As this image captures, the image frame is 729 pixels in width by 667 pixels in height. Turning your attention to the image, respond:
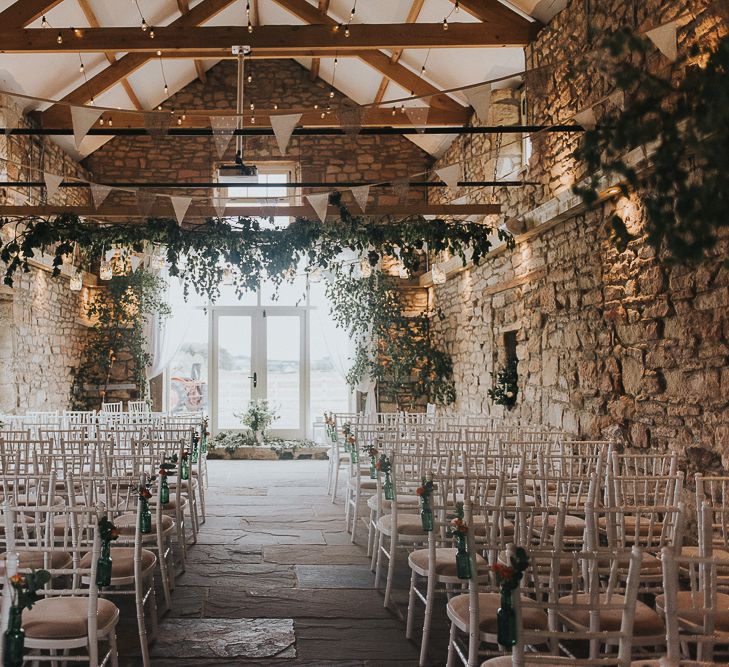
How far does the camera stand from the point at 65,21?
7953mm

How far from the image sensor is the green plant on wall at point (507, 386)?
7852 millimetres

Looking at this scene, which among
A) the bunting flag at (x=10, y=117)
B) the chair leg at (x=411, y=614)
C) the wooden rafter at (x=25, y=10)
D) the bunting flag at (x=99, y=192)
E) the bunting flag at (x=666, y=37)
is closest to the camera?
the chair leg at (x=411, y=614)

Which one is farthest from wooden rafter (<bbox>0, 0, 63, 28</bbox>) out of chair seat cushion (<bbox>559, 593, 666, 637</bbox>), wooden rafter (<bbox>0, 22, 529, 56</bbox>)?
chair seat cushion (<bbox>559, 593, 666, 637</bbox>)

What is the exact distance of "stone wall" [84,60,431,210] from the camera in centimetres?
1138

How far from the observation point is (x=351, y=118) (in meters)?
4.89

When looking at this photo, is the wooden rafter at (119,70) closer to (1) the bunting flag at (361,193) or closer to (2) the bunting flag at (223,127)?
(1) the bunting flag at (361,193)

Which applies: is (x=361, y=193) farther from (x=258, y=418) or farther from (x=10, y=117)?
(x=258, y=418)

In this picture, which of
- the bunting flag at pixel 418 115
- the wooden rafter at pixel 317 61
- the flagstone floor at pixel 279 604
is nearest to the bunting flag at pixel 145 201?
the bunting flag at pixel 418 115

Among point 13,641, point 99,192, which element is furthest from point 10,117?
point 13,641

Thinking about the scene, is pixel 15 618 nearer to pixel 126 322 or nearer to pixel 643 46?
pixel 643 46

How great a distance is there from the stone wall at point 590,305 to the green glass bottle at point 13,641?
285cm

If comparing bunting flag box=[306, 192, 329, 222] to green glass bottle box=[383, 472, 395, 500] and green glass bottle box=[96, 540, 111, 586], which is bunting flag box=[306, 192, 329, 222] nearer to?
green glass bottle box=[383, 472, 395, 500]

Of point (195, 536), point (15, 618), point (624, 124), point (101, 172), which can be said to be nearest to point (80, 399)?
point (101, 172)

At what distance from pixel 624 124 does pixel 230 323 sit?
10.9 m
